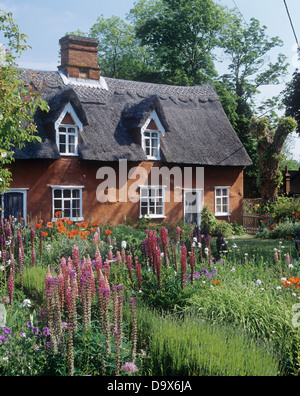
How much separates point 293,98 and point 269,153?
12.3 metres

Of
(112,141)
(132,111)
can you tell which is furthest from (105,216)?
(132,111)

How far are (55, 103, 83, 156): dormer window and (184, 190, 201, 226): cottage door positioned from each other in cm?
556

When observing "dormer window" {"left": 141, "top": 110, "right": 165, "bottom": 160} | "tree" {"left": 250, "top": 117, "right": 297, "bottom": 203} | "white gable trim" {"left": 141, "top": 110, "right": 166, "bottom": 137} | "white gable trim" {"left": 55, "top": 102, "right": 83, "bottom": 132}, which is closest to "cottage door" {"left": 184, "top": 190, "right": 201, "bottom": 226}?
"dormer window" {"left": 141, "top": 110, "right": 165, "bottom": 160}

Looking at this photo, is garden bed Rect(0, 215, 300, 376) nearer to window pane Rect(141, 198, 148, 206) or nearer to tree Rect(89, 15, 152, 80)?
window pane Rect(141, 198, 148, 206)

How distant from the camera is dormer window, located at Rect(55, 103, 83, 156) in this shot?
1762cm

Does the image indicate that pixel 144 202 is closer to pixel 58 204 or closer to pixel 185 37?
pixel 58 204

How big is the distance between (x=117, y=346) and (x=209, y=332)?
46.8 inches

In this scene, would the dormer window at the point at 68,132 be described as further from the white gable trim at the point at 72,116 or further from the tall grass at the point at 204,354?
the tall grass at the point at 204,354

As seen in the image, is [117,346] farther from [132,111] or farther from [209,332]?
[132,111]

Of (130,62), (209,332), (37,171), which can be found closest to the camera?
(209,332)

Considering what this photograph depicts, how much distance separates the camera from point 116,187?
18.6 m

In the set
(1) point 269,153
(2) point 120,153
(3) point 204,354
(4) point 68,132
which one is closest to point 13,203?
(4) point 68,132

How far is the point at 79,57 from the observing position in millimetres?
20250
